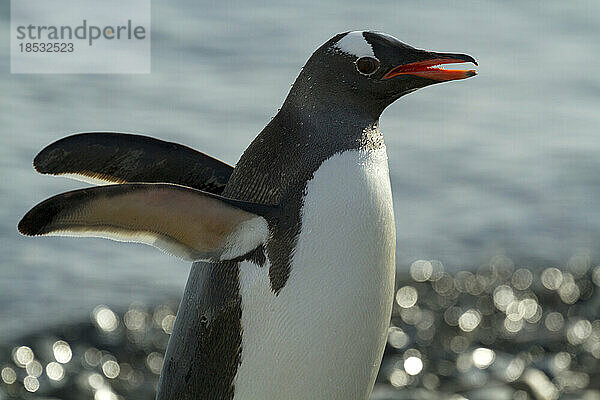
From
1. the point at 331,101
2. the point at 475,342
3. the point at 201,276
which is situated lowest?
the point at 475,342

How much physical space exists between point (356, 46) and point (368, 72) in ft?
0.22

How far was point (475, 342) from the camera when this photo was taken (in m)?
4.75

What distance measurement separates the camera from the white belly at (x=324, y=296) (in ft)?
7.47

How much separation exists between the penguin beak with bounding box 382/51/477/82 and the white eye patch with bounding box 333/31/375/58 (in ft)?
0.23

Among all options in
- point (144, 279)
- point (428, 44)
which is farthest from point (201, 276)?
point (428, 44)

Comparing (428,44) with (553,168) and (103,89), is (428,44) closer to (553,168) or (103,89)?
(553,168)

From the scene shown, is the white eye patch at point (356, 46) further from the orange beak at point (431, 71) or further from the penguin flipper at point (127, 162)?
the penguin flipper at point (127, 162)

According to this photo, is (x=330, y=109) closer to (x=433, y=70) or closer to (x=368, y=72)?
(x=368, y=72)

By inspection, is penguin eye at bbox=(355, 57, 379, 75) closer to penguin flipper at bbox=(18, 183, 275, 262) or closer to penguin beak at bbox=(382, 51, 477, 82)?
penguin beak at bbox=(382, 51, 477, 82)

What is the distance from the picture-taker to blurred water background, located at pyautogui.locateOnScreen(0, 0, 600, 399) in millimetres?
4793

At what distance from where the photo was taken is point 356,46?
2359 mm

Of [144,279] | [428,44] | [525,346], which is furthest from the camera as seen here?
[428,44]

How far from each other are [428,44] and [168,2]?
293 cm

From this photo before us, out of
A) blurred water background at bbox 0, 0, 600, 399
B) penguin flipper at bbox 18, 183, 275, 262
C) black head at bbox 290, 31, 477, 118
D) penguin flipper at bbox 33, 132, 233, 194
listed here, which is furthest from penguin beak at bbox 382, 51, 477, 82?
blurred water background at bbox 0, 0, 600, 399
